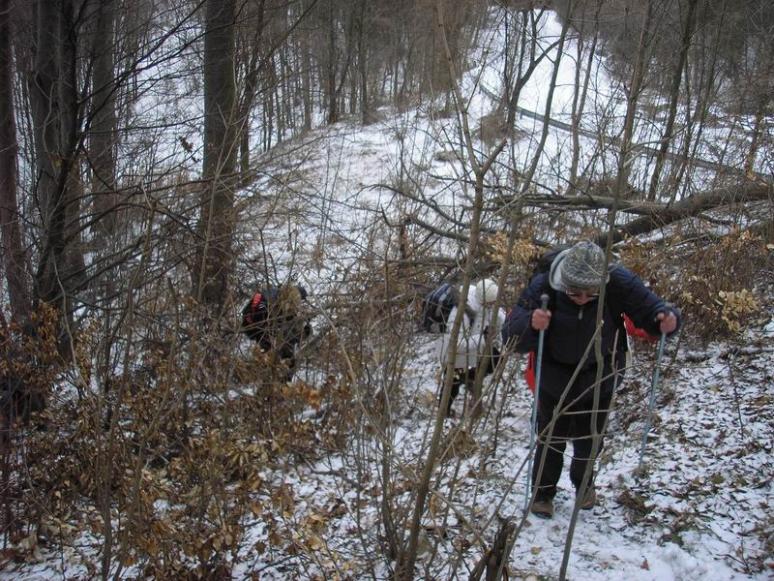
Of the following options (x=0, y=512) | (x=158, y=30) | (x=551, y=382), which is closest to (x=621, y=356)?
(x=551, y=382)

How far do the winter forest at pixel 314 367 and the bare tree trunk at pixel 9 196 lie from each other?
0.02m

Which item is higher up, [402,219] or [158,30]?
[158,30]

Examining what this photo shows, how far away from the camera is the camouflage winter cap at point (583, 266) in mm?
2996

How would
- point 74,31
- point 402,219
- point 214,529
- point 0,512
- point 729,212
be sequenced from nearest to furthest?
point 214,529, point 0,512, point 74,31, point 729,212, point 402,219

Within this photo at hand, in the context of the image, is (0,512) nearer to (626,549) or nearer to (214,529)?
(214,529)

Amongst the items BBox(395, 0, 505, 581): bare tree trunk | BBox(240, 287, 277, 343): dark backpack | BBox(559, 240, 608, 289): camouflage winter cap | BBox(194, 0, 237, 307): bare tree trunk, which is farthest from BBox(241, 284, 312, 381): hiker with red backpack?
BBox(395, 0, 505, 581): bare tree trunk

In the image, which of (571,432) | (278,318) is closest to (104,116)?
(278,318)

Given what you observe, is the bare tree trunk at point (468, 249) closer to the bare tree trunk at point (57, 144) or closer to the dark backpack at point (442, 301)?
the dark backpack at point (442, 301)

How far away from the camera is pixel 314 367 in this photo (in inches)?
193

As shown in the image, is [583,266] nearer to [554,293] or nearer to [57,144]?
[554,293]

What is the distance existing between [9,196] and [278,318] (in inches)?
120

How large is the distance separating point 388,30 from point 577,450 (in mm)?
20155

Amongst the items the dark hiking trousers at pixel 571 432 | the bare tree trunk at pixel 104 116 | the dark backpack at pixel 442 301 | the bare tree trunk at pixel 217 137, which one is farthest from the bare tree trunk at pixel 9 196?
the dark hiking trousers at pixel 571 432

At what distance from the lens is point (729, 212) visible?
20.0 ft
